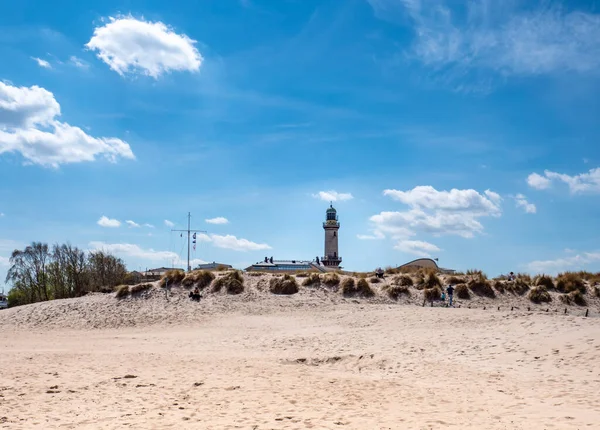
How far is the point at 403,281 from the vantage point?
30234mm

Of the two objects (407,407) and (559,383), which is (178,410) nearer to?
(407,407)

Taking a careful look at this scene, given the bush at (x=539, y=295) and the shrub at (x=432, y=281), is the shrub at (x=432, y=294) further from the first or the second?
the bush at (x=539, y=295)

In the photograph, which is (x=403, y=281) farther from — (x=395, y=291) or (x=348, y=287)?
(x=348, y=287)

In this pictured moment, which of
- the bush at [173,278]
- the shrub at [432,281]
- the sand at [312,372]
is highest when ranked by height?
the bush at [173,278]

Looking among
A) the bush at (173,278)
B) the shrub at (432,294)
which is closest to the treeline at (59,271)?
the bush at (173,278)

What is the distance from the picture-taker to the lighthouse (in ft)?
291

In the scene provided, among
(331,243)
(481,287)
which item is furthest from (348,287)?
(331,243)

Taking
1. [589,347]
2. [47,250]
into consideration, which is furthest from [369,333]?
[47,250]

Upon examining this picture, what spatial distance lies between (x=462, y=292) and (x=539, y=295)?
431cm

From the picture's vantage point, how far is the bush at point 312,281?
99.6 ft

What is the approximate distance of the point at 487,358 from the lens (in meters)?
13.9

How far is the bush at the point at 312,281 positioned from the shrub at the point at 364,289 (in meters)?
2.34

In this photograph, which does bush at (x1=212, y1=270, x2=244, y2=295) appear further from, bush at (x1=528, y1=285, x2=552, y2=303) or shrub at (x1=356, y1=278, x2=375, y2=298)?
bush at (x1=528, y1=285, x2=552, y2=303)

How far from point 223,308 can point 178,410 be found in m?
17.7
